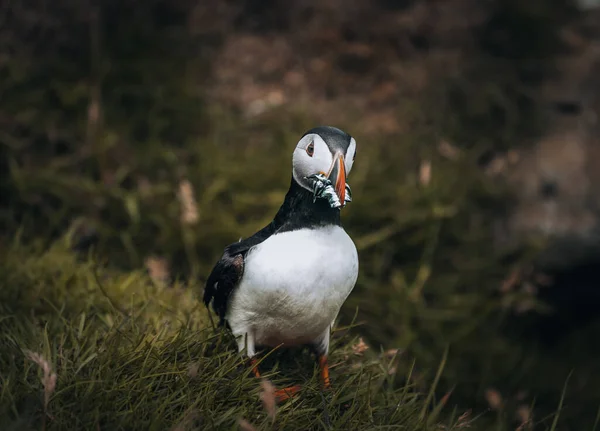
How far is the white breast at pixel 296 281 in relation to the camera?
2.26 metres

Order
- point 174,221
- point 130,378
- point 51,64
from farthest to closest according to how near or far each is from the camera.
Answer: point 51,64
point 174,221
point 130,378

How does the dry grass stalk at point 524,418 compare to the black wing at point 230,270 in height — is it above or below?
below

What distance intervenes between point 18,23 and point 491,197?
321 cm

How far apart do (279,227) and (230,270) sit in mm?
212

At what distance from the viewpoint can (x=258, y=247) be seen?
2.39m

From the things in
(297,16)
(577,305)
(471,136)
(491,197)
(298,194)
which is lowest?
(577,305)

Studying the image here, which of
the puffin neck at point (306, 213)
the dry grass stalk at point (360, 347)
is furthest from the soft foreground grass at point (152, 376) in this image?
the puffin neck at point (306, 213)

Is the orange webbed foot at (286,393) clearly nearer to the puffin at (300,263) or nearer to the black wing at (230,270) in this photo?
the puffin at (300,263)

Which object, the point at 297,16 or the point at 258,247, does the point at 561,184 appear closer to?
the point at 297,16

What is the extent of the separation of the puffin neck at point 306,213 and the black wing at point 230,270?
76mm

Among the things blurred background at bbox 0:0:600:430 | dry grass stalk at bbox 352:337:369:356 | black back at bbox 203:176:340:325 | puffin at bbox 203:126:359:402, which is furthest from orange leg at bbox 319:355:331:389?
blurred background at bbox 0:0:600:430

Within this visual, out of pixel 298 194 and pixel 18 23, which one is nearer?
pixel 298 194

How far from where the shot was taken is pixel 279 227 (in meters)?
2.41

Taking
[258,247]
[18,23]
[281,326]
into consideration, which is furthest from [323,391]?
[18,23]
